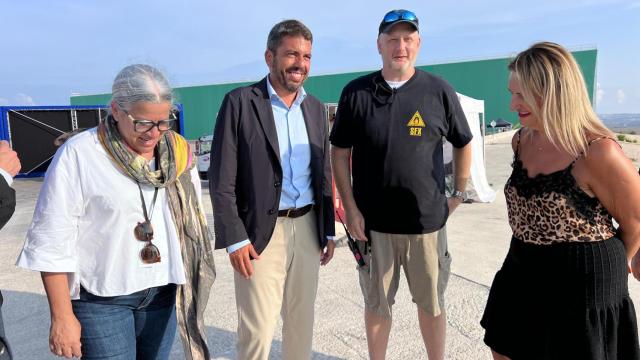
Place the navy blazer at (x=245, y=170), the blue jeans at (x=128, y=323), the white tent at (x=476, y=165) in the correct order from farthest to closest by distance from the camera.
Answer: the white tent at (x=476, y=165), the navy blazer at (x=245, y=170), the blue jeans at (x=128, y=323)

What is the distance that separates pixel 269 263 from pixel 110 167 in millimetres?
1004

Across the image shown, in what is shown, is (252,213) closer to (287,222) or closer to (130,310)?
(287,222)

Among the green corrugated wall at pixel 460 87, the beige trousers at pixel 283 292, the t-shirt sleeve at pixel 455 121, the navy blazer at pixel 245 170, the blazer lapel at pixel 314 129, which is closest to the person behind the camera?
the navy blazer at pixel 245 170

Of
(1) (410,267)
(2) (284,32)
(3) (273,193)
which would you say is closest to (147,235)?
(3) (273,193)

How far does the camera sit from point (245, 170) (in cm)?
231

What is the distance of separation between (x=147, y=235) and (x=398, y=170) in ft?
4.62

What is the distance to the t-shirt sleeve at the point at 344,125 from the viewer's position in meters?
2.69

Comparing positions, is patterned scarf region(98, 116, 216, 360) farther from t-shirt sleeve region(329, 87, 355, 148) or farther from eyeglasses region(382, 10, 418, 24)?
eyeglasses region(382, 10, 418, 24)

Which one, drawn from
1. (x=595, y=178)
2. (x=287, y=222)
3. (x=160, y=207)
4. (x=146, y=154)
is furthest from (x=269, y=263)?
(x=595, y=178)

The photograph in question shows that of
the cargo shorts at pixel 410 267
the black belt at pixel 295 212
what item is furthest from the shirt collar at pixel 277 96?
the cargo shorts at pixel 410 267

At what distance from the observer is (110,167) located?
1.69 m

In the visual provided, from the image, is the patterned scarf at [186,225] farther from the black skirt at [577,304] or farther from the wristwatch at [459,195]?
the wristwatch at [459,195]

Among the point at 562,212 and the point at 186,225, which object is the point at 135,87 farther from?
the point at 562,212

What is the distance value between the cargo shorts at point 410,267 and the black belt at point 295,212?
485 millimetres
